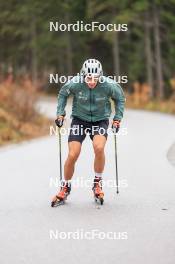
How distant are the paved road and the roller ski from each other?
0.10m

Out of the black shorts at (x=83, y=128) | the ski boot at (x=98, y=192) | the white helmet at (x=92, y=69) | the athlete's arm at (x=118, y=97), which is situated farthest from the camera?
the ski boot at (x=98, y=192)

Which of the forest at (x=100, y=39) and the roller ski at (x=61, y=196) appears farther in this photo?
the forest at (x=100, y=39)

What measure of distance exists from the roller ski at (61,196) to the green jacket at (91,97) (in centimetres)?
92

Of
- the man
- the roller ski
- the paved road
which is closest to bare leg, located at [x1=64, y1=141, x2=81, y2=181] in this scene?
the man

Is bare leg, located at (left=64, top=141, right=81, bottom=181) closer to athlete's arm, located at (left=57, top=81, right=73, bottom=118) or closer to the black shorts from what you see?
the black shorts

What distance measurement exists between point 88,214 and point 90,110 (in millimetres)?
1264

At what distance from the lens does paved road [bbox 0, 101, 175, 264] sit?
20.5ft

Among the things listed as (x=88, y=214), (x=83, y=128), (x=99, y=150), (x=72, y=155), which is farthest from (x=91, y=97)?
(x=88, y=214)

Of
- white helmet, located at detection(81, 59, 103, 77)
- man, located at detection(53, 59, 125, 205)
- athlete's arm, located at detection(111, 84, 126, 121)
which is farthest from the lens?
athlete's arm, located at detection(111, 84, 126, 121)

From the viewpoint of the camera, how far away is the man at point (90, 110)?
8.25 meters

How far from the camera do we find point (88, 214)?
8.02 m

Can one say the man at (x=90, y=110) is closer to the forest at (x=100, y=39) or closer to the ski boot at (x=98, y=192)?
the ski boot at (x=98, y=192)

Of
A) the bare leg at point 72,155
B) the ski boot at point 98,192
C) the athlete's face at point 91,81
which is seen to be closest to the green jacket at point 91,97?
the athlete's face at point 91,81

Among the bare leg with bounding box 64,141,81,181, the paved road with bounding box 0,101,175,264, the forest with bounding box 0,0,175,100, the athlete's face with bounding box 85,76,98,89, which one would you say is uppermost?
the forest with bounding box 0,0,175,100
